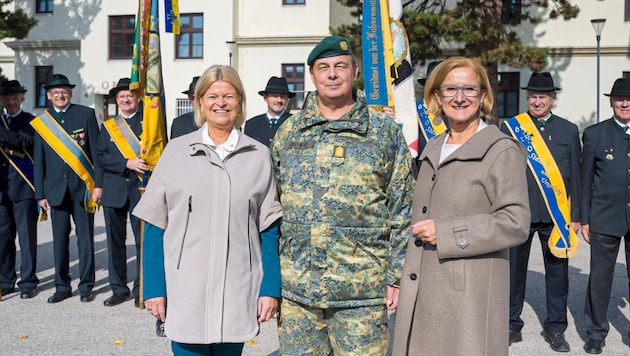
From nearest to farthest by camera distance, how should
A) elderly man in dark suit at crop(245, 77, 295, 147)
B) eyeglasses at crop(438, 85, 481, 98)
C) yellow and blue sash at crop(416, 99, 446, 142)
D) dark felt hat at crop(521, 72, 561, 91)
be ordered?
eyeglasses at crop(438, 85, 481, 98), dark felt hat at crop(521, 72, 561, 91), yellow and blue sash at crop(416, 99, 446, 142), elderly man in dark suit at crop(245, 77, 295, 147)

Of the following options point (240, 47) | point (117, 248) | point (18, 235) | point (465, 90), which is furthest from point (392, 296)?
point (240, 47)

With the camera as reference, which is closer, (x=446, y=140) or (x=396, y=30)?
(x=446, y=140)

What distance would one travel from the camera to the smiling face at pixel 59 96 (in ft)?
22.9

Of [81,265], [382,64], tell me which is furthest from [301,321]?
[81,265]

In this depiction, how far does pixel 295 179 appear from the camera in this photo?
307 cm

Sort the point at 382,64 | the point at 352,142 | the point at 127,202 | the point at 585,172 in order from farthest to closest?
1. the point at 127,202
2. the point at 585,172
3. the point at 382,64
4. the point at 352,142

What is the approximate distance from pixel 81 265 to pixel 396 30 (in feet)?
13.7

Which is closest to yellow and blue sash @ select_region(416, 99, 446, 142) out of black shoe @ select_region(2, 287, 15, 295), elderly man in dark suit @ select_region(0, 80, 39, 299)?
elderly man in dark suit @ select_region(0, 80, 39, 299)

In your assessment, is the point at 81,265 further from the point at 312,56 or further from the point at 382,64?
the point at 312,56

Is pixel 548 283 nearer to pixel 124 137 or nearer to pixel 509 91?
pixel 124 137

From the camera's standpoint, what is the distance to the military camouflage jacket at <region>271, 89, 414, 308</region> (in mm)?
2986

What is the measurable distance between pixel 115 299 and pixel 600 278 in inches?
181

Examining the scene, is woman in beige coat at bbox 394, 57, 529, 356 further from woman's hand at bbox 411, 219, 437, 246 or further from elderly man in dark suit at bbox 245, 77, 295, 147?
elderly man in dark suit at bbox 245, 77, 295, 147

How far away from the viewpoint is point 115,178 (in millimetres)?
6816
